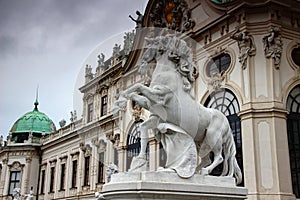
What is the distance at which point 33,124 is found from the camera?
1625 inches

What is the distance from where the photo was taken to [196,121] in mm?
6020

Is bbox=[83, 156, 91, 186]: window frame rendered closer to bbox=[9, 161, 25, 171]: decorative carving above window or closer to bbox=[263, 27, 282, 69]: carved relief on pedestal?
bbox=[9, 161, 25, 171]: decorative carving above window

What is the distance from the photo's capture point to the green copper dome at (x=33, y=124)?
4094 cm

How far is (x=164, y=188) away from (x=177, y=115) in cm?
110

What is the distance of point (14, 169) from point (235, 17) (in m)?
28.7

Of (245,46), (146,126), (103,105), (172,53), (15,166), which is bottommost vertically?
(146,126)

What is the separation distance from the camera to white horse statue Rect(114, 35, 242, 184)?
5.79 metres

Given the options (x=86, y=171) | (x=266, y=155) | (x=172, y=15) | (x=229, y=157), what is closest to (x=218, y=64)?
(x=172, y=15)

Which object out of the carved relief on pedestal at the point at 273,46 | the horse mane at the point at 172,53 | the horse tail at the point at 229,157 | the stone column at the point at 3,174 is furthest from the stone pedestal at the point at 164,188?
the stone column at the point at 3,174

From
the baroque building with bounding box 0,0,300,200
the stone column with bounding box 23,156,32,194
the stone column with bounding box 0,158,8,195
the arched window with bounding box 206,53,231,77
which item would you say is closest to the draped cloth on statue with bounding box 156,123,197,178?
the baroque building with bounding box 0,0,300,200

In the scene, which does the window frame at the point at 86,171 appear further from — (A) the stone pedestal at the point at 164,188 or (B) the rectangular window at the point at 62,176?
(A) the stone pedestal at the point at 164,188

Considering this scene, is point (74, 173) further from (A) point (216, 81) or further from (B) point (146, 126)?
(B) point (146, 126)

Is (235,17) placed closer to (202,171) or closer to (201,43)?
(201,43)

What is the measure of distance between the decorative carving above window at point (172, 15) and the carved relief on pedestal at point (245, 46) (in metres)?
3.06
